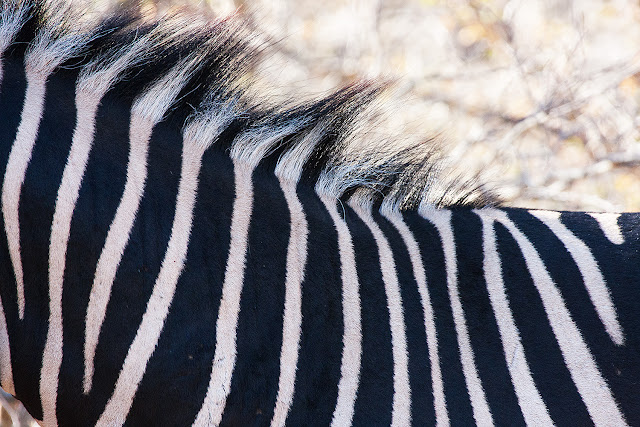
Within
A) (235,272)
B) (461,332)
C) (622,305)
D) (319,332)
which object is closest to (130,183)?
(235,272)

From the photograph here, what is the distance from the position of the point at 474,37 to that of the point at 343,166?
5.13 m

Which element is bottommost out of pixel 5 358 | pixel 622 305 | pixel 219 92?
pixel 5 358

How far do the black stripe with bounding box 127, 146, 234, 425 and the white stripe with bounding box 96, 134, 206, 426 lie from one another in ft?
0.05

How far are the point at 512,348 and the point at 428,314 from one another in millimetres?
249

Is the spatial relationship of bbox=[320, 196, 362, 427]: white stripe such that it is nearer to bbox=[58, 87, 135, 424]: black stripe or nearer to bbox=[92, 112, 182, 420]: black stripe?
bbox=[92, 112, 182, 420]: black stripe

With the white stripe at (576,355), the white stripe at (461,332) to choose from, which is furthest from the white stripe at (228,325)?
the white stripe at (576,355)

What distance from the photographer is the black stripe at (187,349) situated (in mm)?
1521

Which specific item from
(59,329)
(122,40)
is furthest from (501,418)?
(122,40)

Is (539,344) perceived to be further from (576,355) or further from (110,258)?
(110,258)

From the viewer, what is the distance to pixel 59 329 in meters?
1.52

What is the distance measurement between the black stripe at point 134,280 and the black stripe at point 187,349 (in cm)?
7

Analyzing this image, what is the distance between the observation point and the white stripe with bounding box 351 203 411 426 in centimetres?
158

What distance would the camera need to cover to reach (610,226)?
77.6 inches

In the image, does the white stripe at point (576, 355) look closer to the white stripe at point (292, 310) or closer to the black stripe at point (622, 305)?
the black stripe at point (622, 305)
